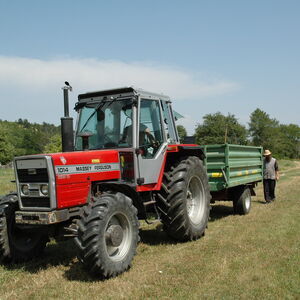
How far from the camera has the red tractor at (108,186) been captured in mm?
4992

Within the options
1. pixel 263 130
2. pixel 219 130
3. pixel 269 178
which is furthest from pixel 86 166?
pixel 263 130

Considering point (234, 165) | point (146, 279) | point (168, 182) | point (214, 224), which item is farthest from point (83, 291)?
point (234, 165)

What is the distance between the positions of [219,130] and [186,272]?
210 feet

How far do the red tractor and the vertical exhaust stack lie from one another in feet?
0.05

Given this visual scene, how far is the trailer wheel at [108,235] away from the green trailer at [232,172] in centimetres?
388

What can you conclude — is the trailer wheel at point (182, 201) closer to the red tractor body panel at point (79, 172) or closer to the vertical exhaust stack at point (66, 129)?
the red tractor body panel at point (79, 172)

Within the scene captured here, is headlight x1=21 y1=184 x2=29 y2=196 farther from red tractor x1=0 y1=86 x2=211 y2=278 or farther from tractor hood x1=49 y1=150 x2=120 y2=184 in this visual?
tractor hood x1=49 y1=150 x2=120 y2=184

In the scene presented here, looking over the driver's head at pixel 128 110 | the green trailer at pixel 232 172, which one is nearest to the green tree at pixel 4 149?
the green trailer at pixel 232 172

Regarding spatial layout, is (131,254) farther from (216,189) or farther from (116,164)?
(216,189)

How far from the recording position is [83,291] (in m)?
4.54

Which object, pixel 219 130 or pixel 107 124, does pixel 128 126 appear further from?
pixel 219 130

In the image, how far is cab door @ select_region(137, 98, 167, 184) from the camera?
6.17 m

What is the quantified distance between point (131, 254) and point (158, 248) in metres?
1.22

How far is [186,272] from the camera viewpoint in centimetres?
518
